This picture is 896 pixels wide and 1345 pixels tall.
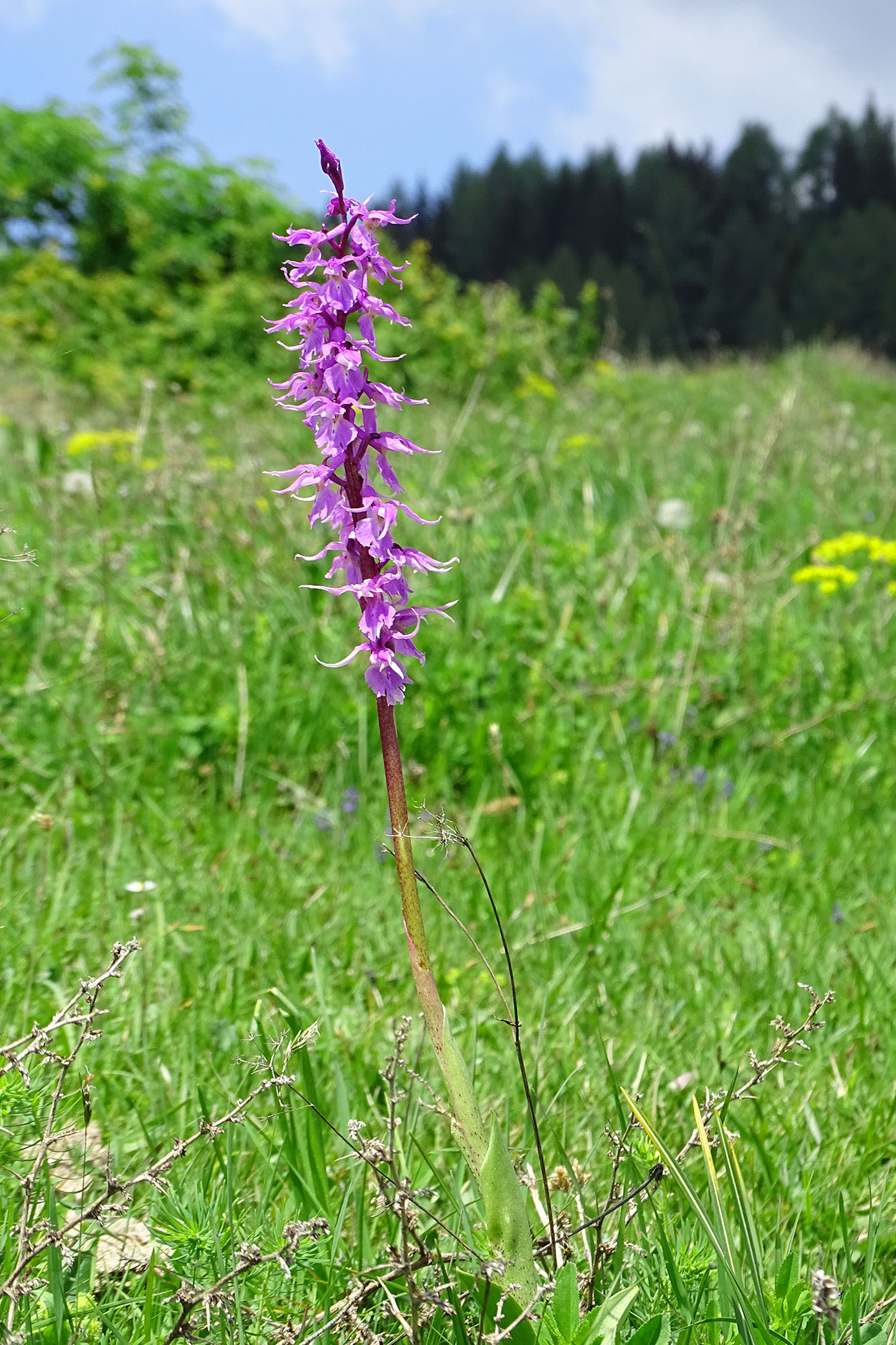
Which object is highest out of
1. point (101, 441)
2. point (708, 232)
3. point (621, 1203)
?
point (708, 232)

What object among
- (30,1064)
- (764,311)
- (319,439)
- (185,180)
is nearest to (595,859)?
(30,1064)

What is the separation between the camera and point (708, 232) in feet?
94.7

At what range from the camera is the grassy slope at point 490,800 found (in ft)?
5.74

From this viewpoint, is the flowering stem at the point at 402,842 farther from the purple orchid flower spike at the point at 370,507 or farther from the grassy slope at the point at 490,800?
the grassy slope at the point at 490,800

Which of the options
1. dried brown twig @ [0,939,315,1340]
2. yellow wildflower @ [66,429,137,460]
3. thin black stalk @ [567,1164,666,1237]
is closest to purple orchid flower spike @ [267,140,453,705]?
dried brown twig @ [0,939,315,1340]

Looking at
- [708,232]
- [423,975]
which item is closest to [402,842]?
[423,975]

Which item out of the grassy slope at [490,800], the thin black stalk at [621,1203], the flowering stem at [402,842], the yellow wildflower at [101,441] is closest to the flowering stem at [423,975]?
the flowering stem at [402,842]

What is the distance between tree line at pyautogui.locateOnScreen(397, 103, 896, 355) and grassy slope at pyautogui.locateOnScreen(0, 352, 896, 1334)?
60.9ft

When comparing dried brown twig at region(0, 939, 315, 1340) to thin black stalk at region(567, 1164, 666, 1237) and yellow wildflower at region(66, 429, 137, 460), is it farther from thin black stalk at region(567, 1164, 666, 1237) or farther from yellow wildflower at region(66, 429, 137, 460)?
yellow wildflower at region(66, 429, 137, 460)

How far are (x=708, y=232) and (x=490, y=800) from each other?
2957 centimetres

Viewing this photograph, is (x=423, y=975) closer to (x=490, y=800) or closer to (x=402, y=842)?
(x=402, y=842)

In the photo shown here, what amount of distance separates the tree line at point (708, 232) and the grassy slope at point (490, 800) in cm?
1856

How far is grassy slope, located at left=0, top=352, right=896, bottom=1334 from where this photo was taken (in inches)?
68.9

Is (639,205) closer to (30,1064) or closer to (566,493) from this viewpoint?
(566,493)
